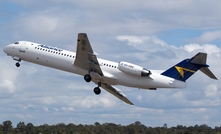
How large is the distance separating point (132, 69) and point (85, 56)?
5.95 meters

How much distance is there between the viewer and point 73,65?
69562mm

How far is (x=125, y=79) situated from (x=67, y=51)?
8.57 metres

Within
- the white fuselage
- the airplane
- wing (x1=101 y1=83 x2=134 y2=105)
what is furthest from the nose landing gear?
wing (x1=101 y1=83 x2=134 y2=105)

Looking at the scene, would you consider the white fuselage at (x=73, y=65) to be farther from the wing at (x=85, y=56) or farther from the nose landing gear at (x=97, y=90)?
the nose landing gear at (x=97, y=90)

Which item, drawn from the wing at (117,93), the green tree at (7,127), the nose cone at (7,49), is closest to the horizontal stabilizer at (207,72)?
the wing at (117,93)

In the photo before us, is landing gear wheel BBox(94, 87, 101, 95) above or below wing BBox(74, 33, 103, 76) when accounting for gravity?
below

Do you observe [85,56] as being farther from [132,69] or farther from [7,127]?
[7,127]

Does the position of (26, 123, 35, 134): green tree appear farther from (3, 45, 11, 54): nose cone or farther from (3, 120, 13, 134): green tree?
(3, 45, 11, 54): nose cone

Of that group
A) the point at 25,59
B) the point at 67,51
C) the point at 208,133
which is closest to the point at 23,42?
the point at 25,59

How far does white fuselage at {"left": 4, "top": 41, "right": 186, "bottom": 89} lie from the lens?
6650cm

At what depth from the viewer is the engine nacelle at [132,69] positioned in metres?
65.6

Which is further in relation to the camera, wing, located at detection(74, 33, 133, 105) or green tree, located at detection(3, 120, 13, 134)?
green tree, located at detection(3, 120, 13, 134)

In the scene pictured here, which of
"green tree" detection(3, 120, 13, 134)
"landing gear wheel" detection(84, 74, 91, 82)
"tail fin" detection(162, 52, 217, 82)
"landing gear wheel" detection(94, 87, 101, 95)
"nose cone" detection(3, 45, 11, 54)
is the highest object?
"nose cone" detection(3, 45, 11, 54)

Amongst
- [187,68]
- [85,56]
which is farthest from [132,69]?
[187,68]
